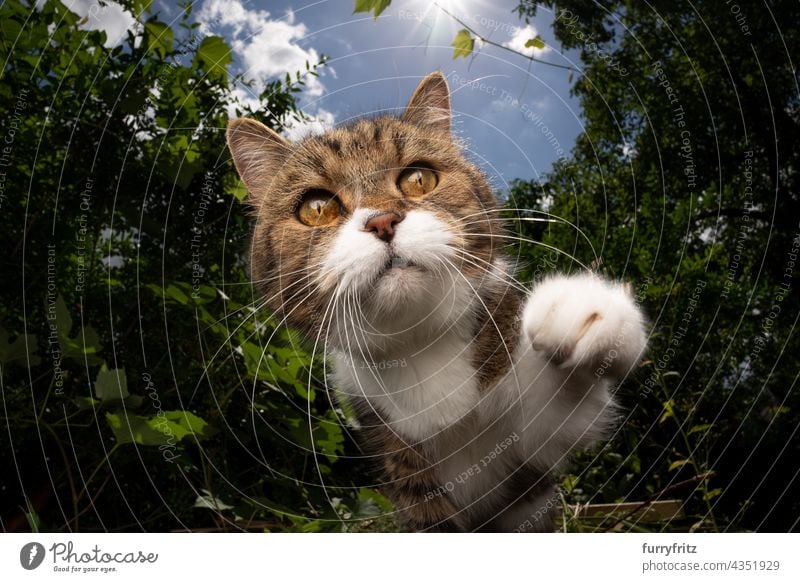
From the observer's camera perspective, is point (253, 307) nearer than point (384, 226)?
No

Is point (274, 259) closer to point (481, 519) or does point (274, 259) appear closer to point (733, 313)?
point (481, 519)

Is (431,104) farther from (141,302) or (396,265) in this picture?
(141,302)

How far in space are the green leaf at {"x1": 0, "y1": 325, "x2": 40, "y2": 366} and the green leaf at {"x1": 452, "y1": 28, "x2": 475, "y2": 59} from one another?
29.5 inches

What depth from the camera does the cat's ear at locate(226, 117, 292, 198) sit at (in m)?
0.83

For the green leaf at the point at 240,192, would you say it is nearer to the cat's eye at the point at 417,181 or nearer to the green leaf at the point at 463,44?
the cat's eye at the point at 417,181

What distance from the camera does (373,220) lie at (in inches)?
28.3

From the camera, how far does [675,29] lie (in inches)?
33.7

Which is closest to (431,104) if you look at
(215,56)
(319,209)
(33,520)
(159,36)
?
(319,209)

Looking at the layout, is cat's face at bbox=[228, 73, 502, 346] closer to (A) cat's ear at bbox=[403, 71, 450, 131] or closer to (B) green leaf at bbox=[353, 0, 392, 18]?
(A) cat's ear at bbox=[403, 71, 450, 131]

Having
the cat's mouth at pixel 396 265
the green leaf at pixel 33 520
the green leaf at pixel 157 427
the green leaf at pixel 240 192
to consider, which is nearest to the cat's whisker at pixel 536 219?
the cat's mouth at pixel 396 265

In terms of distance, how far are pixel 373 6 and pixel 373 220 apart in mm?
332

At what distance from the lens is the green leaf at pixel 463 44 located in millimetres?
774

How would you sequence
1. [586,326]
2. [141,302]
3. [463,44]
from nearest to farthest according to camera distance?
[586,326], [463,44], [141,302]

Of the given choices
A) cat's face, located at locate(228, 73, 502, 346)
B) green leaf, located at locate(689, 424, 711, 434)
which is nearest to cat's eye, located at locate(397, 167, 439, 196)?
cat's face, located at locate(228, 73, 502, 346)
